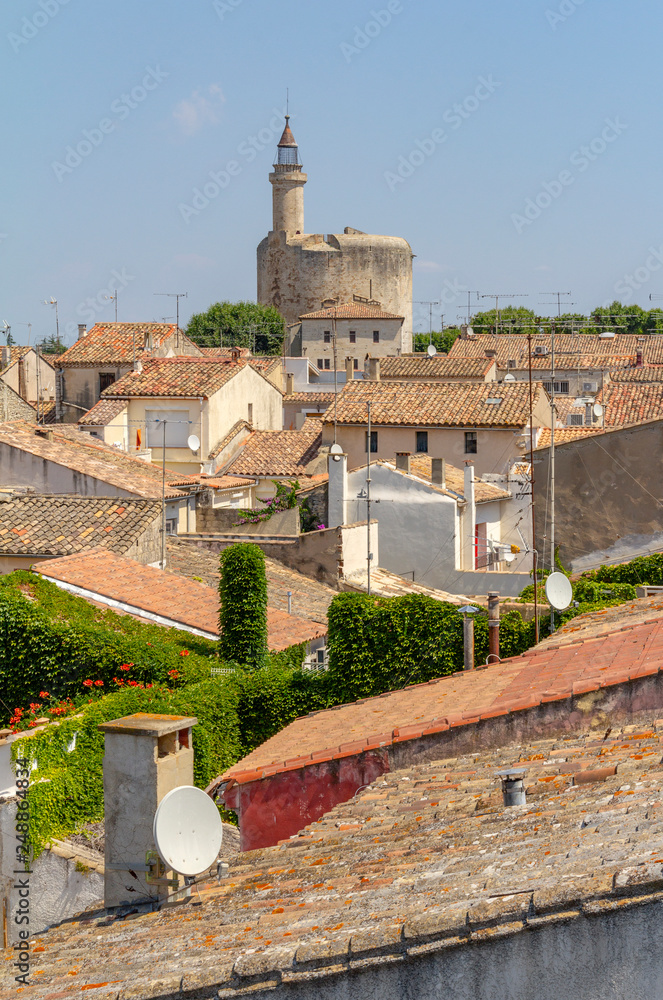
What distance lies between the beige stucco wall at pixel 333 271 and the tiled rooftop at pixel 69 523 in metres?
73.2

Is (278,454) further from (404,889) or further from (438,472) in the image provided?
(404,889)

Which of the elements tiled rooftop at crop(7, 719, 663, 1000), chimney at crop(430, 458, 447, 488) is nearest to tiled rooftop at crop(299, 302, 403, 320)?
chimney at crop(430, 458, 447, 488)

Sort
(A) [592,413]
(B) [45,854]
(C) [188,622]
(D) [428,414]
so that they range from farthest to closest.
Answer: (A) [592,413], (D) [428,414], (C) [188,622], (B) [45,854]

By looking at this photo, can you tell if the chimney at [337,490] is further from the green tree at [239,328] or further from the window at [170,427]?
the green tree at [239,328]

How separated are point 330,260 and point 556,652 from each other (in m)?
85.0

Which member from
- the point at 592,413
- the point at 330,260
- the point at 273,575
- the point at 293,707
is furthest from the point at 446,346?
the point at 293,707

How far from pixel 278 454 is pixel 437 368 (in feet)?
36.2

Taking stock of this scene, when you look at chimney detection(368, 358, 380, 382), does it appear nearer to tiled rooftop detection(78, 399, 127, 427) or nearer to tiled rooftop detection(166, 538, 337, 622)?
tiled rooftop detection(78, 399, 127, 427)

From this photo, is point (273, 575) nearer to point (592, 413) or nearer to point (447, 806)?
point (447, 806)

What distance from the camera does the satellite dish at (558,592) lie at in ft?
49.1

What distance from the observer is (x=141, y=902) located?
6672 mm

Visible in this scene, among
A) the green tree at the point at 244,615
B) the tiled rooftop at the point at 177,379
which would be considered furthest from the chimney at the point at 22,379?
the green tree at the point at 244,615

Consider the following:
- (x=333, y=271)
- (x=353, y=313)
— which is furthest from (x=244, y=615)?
(x=333, y=271)

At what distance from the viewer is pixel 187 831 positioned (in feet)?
20.9
